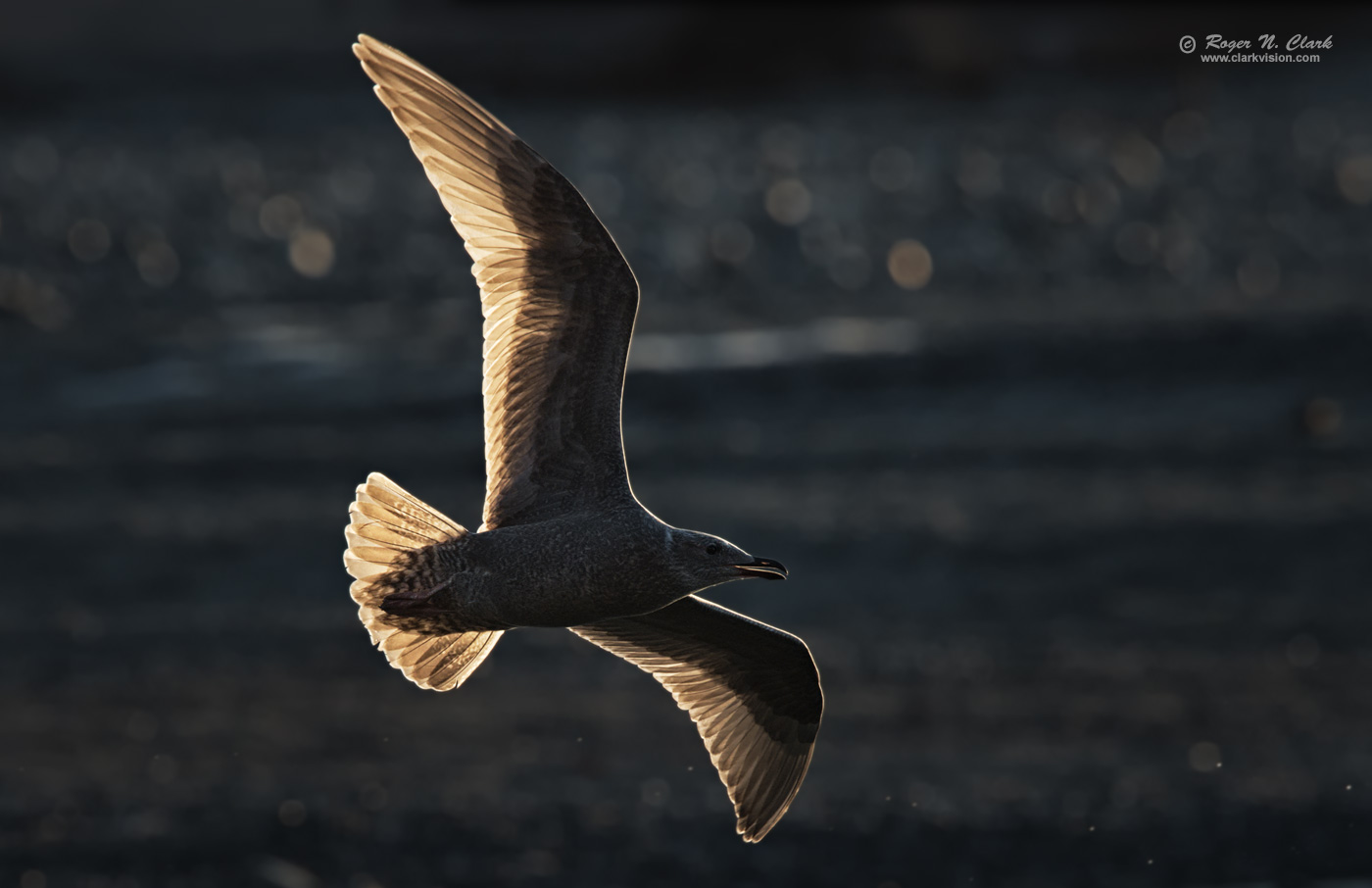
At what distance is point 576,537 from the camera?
19.3ft

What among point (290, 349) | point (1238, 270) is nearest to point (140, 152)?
point (290, 349)

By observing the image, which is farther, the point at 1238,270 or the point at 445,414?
the point at 1238,270

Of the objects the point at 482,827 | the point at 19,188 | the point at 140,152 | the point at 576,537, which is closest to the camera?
the point at 576,537

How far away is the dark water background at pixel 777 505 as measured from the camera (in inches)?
341

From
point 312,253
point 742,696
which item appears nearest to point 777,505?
point 742,696

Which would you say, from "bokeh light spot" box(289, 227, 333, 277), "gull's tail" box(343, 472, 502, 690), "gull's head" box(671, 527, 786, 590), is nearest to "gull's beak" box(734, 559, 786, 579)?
"gull's head" box(671, 527, 786, 590)

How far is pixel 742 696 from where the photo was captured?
6.69 m

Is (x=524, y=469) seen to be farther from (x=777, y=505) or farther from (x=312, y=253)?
(x=312, y=253)

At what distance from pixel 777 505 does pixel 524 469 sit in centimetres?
744

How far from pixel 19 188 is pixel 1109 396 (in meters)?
15.7

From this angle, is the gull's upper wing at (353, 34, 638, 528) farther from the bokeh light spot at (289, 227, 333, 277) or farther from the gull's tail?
the bokeh light spot at (289, 227, 333, 277)

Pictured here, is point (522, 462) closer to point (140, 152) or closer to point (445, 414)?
point (445, 414)

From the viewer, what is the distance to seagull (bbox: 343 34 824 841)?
5828 millimetres

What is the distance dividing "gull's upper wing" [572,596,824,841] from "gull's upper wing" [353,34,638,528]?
0.72m
